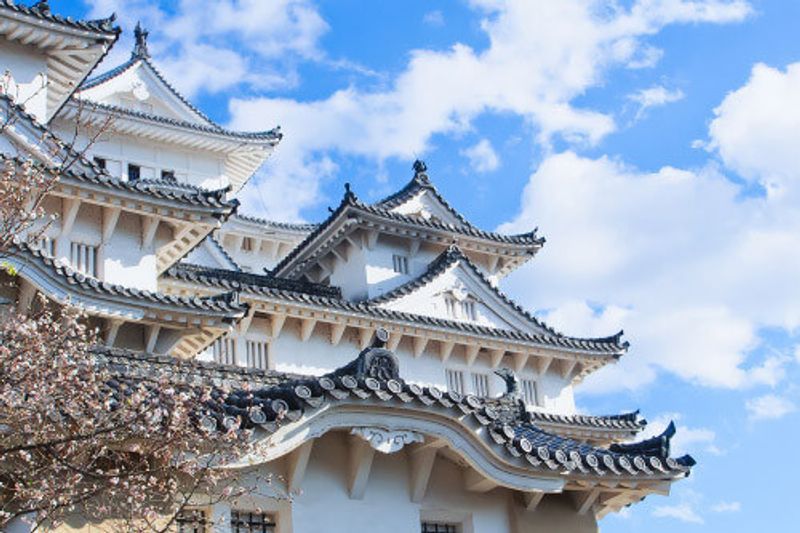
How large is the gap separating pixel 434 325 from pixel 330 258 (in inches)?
258

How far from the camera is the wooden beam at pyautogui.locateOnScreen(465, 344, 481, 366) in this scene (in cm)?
3688

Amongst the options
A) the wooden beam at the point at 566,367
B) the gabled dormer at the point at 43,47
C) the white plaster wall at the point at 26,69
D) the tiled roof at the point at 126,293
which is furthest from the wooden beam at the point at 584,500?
the wooden beam at the point at 566,367

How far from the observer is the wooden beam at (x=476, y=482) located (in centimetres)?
1353

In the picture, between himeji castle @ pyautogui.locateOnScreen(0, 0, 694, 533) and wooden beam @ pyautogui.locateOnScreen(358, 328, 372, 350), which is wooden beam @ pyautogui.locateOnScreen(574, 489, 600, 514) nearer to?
himeji castle @ pyautogui.locateOnScreen(0, 0, 694, 533)

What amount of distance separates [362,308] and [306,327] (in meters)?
1.97

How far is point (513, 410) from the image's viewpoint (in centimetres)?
1858

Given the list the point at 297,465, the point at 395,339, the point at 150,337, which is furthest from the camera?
the point at 395,339

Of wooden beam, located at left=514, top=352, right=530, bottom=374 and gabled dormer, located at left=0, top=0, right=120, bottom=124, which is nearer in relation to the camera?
gabled dormer, located at left=0, top=0, right=120, bottom=124

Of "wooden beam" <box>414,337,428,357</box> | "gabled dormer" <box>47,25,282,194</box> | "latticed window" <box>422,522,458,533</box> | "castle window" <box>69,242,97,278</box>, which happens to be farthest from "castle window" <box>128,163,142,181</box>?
"latticed window" <box>422,522,458,533</box>

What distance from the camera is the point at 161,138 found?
143ft

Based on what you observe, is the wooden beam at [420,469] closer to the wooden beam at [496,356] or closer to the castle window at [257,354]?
the castle window at [257,354]

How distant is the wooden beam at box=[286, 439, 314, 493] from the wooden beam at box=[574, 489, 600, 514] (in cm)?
416

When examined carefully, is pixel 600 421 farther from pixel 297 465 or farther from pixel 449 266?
pixel 297 465

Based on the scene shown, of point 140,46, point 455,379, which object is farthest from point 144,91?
point 455,379
